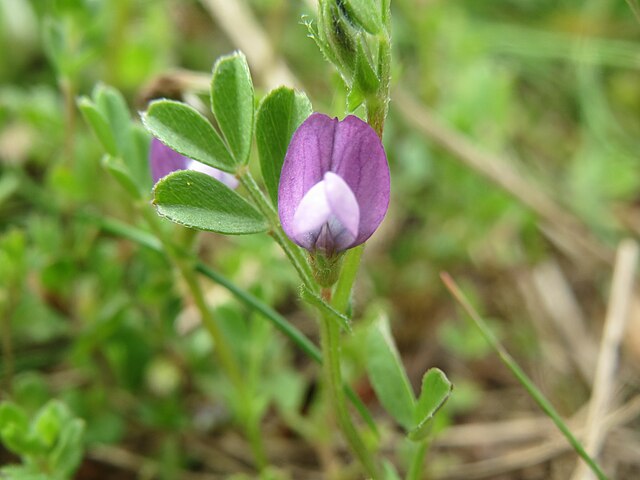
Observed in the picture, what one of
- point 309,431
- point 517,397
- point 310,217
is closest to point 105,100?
point 310,217

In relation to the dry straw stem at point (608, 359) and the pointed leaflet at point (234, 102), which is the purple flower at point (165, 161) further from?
the dry straw stem at point (608, 359)

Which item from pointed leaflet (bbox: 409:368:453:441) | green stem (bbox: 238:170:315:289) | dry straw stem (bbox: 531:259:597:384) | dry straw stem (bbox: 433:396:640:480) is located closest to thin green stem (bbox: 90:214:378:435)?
pointed leaflet (bbox: 409:368:453:441)

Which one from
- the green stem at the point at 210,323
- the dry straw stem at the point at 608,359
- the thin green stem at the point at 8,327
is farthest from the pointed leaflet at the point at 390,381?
the thin green stem at the point at 8,327

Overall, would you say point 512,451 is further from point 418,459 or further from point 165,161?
point 165,161

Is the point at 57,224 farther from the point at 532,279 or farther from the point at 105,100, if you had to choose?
the point at 532,279

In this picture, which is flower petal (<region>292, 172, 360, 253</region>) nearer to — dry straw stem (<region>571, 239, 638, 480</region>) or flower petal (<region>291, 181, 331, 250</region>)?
flower petal (<region>291, 181, 331, 250</region>)

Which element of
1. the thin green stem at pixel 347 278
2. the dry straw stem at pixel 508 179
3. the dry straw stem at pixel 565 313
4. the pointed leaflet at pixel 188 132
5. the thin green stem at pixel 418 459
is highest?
the dry straw stem at pixel 508 179

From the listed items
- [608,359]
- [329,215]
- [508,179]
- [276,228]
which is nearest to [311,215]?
[329,215]
